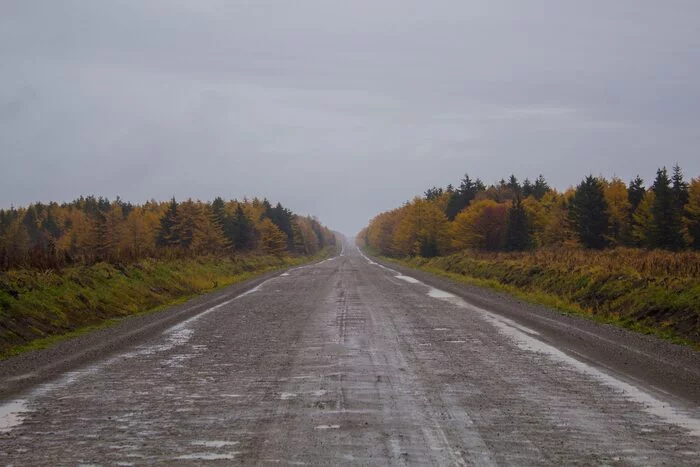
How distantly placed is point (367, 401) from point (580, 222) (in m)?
64.0

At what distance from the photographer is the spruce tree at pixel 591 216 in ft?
211

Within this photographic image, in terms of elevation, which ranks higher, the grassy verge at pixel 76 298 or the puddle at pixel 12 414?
the grassy verge at pixel 76 298

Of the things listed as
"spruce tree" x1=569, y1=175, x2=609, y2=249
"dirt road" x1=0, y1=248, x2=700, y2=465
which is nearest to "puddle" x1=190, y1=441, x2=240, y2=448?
"dirt road" x1=0, y1=248, x2=700, y2=465

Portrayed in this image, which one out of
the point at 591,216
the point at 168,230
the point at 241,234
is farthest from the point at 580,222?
the point at 168,230

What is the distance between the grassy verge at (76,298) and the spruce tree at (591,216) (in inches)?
1954

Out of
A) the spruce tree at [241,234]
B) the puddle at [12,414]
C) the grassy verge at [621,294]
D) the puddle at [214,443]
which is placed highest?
the spruce tree at [241,234]

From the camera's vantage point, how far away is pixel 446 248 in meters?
75.2

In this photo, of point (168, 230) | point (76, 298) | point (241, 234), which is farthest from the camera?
point (241, 234)

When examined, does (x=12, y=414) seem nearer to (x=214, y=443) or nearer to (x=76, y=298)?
(x=214, y=443)

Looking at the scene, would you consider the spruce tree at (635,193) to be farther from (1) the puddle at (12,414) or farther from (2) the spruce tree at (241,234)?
(1) the puddle at (12,414)

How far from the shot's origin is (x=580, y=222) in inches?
2554

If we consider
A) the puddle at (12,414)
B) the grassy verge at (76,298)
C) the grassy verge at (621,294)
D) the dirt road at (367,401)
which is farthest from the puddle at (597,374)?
the grassy verge at (76,298)

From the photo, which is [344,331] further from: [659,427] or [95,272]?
[95,272]

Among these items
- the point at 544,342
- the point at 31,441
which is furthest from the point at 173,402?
the point at 544,342
